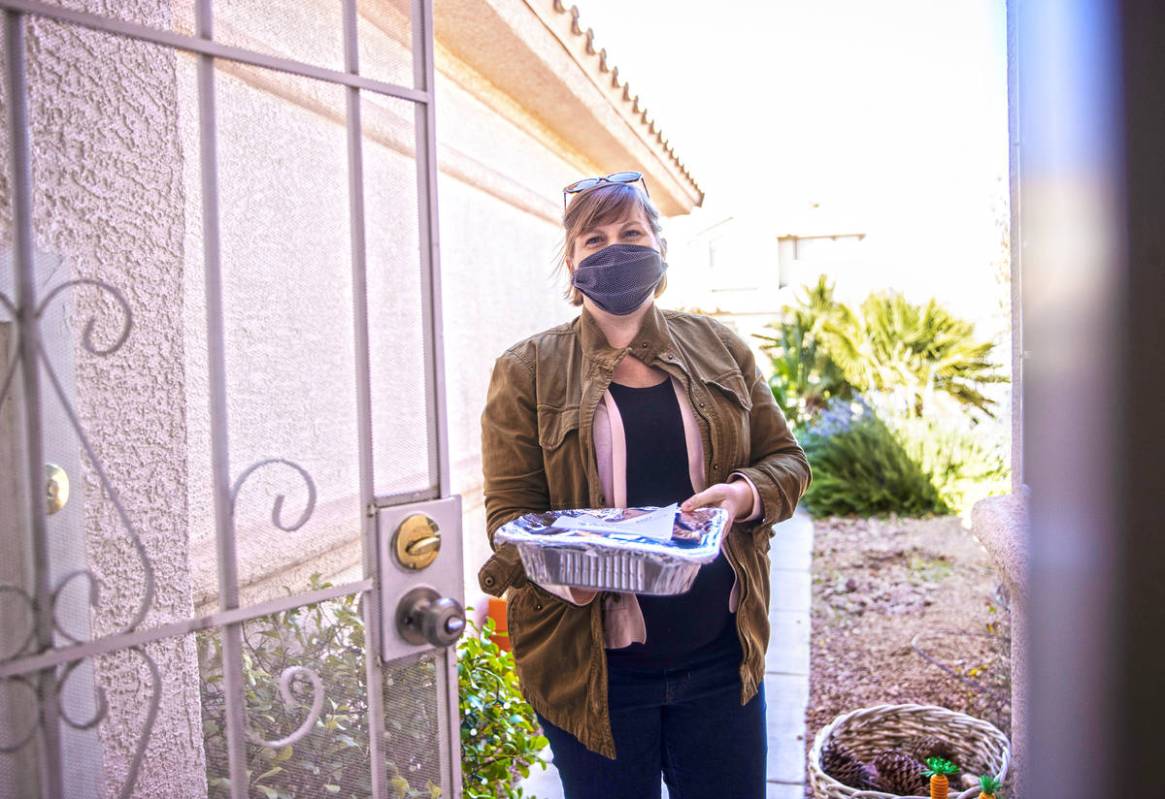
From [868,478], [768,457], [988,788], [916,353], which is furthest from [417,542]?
[916,353]

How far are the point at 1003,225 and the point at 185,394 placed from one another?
3185mm

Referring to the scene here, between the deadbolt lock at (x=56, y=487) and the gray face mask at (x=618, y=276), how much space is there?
1.14m

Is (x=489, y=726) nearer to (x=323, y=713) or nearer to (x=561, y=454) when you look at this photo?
(x=561, y=454)

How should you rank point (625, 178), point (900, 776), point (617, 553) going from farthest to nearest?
point (900, 776)
point (625, 178)
point (617, 553)

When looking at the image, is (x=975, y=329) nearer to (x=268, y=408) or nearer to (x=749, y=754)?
(x=749, y=754)

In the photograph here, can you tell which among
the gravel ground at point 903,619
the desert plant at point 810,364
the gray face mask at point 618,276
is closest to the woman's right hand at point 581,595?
the gray face mask at point 618,276

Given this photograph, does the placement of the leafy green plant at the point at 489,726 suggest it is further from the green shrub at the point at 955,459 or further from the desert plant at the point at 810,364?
the desert plant at the point at 810,364

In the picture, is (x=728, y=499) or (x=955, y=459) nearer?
(x=728, y=499)

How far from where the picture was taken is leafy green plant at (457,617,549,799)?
2738mm

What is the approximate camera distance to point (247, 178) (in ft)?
4.34

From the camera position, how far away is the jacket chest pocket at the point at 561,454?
1947 mm

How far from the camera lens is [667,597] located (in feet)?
6.28

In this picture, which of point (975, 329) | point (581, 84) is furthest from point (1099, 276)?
point (975, 329)

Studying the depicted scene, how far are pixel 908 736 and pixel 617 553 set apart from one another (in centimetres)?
225
